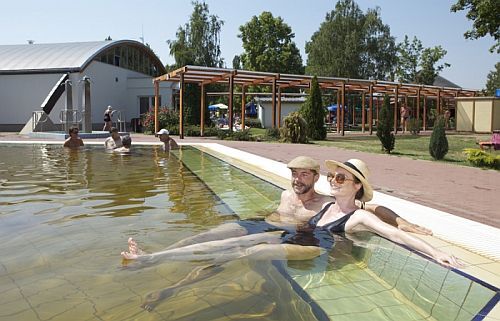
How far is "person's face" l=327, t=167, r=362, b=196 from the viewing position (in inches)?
155

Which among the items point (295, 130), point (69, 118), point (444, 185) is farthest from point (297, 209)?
point (69, 118)

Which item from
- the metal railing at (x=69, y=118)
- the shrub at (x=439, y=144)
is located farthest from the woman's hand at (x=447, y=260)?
the metal railing at (x=69, y=118)

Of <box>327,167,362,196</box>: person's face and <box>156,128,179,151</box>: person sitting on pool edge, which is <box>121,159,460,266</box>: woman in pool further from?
<box>156,128,179,151</box>: person sitting on pool edge

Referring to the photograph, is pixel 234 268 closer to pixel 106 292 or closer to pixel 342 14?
pixel 106 292

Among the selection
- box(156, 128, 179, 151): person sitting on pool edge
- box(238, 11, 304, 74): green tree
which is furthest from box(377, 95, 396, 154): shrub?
box(238, 11, 304, 74): green tree

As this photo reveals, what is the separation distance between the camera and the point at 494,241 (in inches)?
146

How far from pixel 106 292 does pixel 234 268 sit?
908mm

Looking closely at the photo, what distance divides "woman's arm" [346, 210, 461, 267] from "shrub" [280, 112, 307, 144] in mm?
14753

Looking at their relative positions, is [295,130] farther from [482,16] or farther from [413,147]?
[482,16]

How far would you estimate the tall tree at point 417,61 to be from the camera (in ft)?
156

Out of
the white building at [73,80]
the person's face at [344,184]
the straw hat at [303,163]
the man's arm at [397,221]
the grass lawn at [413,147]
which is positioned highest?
the white building at [73,80]

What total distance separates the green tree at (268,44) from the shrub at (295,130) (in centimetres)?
2882

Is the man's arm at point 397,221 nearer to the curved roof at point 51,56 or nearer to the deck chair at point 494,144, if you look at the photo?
the deck chair at point 494,144

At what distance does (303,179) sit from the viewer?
456 centimetres
